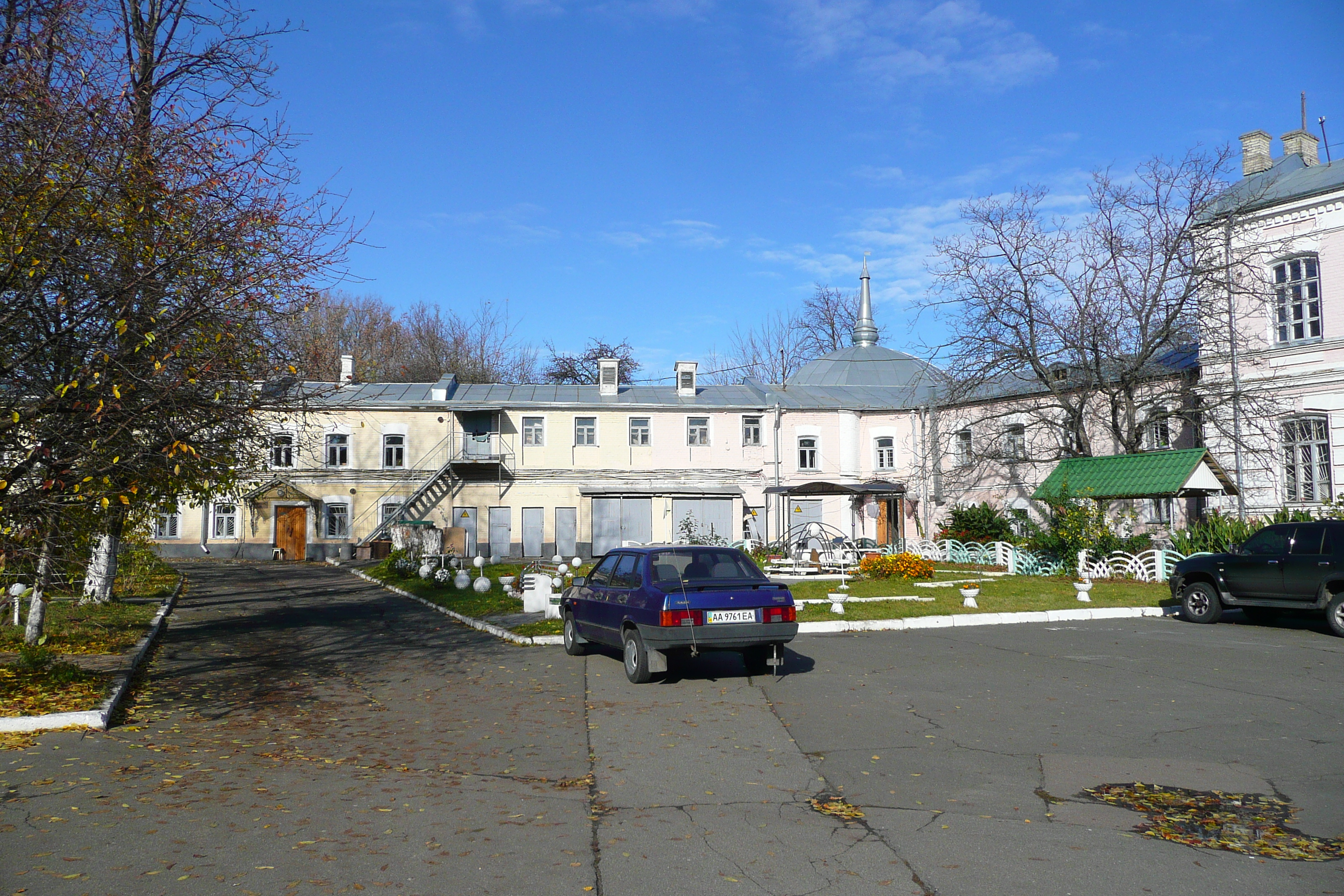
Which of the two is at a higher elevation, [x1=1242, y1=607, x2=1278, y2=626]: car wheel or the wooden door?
the wooden door

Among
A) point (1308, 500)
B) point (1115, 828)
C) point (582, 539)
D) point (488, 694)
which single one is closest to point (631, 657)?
point (488, 694)

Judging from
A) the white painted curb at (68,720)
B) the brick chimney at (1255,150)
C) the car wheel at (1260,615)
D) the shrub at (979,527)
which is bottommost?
the car wheel at (1260,615)

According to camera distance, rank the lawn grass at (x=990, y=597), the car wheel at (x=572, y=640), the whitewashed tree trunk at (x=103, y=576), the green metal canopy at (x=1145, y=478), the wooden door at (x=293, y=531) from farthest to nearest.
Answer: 1. the wooden door at (x=293, y=531)
2. the green metal canopy at (x=1145, y=478)
3. the whitewashed tree trunk at (x=103, y=576)
4. the lawn grass at (x=990, y=597)
5. the car wheel at (x=572, y=640)

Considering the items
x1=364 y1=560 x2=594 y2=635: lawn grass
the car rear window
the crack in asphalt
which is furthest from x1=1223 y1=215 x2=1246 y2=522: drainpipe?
the crack in asphalt

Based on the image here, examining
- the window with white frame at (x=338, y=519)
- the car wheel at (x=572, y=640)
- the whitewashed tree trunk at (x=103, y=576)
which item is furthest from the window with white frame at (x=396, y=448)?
the car wheel at (x=572, y=640)

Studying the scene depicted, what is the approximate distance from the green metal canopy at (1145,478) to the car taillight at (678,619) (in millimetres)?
17678

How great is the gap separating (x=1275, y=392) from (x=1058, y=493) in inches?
260

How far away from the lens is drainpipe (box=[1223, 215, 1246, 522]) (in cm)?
2638

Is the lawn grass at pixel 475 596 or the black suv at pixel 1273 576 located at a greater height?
the black suv at pixel 1273 576

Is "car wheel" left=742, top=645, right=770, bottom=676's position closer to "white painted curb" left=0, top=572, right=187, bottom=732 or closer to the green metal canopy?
"white painted curb" left=0, top=572, right=187, bottom=732

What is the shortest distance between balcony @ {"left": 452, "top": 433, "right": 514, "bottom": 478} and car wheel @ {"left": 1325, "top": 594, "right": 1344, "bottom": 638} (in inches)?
1227

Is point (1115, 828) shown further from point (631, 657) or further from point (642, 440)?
point (642, 440)

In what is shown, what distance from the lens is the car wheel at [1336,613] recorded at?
14.1m

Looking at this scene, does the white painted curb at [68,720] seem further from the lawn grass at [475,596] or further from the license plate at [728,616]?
the lawn grass at [475,596]
